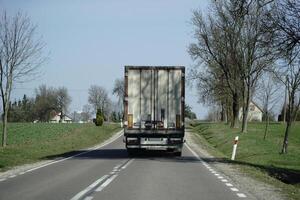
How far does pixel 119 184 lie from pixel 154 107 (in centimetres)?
1115

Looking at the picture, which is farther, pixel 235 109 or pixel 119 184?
pixel 235 109

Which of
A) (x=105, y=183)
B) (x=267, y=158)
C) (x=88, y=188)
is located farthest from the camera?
(x=267, y=158)

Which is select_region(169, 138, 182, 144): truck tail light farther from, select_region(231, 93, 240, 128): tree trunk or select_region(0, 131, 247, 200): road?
select_region(231, 93, 240, 128): tree trunk

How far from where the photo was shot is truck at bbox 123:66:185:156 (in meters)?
25.6

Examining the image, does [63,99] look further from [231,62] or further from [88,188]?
[88,188]

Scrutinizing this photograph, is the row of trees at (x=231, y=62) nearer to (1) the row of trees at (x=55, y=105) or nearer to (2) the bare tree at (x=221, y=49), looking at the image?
(2) the bare tree at (x=221, y=49)

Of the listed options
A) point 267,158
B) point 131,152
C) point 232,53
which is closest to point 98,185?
point 131,152

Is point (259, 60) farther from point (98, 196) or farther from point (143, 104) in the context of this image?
point (98, 196)

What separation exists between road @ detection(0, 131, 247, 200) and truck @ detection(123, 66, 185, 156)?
475cm

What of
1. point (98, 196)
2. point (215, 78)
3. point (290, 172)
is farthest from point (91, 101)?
point (98, 196)

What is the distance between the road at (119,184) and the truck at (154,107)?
4748 mm

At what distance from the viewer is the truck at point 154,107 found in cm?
2559

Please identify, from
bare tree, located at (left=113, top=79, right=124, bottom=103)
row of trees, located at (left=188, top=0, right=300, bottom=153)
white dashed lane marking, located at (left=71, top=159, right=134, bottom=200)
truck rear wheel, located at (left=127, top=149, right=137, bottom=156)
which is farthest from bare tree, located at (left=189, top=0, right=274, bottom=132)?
bare tree, located at (left=113, top=79, right=124, bottom=103)

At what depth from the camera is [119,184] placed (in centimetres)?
1481
